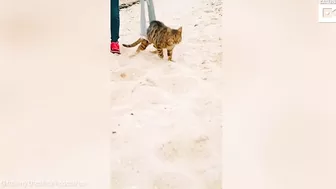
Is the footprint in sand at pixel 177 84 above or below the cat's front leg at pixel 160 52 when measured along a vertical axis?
below

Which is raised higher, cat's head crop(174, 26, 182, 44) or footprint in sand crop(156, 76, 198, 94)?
cat's head crop(174, 26, 182, 44)

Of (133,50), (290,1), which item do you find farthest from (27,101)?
(290,1)

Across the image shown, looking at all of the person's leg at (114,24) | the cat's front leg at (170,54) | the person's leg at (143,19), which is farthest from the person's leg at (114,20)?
the cat's front leg at (170,54)

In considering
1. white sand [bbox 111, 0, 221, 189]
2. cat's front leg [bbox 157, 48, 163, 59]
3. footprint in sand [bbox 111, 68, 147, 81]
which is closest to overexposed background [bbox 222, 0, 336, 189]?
white sand [bbox 111, 0, 221, 189]

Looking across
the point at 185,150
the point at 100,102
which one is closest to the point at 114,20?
the point at 100,102

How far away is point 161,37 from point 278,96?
2.02ft

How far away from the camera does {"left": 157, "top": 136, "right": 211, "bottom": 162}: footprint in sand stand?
1582mm

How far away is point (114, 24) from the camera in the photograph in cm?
160

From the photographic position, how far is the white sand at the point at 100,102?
1.58 meters

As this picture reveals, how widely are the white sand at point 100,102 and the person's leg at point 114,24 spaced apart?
0.08ft

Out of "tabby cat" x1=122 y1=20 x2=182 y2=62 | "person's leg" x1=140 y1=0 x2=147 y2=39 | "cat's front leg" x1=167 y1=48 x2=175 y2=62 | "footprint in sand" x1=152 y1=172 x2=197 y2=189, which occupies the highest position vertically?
"person's leg" x1=140 y1=0 x2=147 y2=39

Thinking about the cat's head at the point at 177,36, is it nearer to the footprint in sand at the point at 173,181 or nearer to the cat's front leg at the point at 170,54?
the cat's front leg at the point at 170,54

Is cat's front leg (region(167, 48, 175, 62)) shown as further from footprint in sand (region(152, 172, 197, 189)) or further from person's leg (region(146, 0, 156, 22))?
footprint in sand (region(152, 172, 197, 189))

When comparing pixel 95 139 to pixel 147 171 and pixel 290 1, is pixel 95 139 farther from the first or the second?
pixel 290 1
